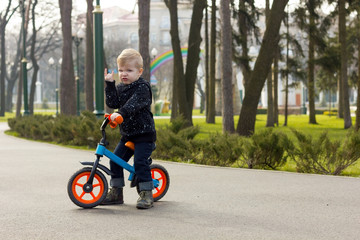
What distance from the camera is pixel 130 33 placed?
114 metres

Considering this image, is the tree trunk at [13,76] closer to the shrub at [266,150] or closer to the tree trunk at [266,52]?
the tree trunk at [266,52]

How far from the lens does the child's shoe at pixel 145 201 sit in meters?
6.84

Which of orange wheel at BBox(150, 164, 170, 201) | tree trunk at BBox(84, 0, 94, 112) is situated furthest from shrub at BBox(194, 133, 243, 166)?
tree trunk at BBox(84, 0, 94, 112)

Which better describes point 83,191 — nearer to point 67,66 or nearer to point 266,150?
point 266,150

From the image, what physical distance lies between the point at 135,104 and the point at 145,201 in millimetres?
966

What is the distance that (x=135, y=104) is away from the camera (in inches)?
264

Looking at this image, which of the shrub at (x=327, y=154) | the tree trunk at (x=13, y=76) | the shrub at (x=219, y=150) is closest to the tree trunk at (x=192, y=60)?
the shrub at (x=219, y=150)

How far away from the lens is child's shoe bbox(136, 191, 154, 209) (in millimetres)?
6836

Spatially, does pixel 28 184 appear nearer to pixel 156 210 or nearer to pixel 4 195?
pixel 4 195

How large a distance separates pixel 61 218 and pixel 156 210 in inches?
37.7

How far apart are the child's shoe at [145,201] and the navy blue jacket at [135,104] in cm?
54

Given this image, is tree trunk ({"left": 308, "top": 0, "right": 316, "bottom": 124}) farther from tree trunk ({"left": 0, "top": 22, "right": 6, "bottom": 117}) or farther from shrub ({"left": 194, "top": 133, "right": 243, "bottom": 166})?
tree trunk ({"left": 0, "top": 22, "right": 6, "bottom": 117})

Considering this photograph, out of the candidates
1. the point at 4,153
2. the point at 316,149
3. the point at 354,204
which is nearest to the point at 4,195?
the point at 354,204

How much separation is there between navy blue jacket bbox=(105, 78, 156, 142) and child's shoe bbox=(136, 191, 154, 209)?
1.76 ft
